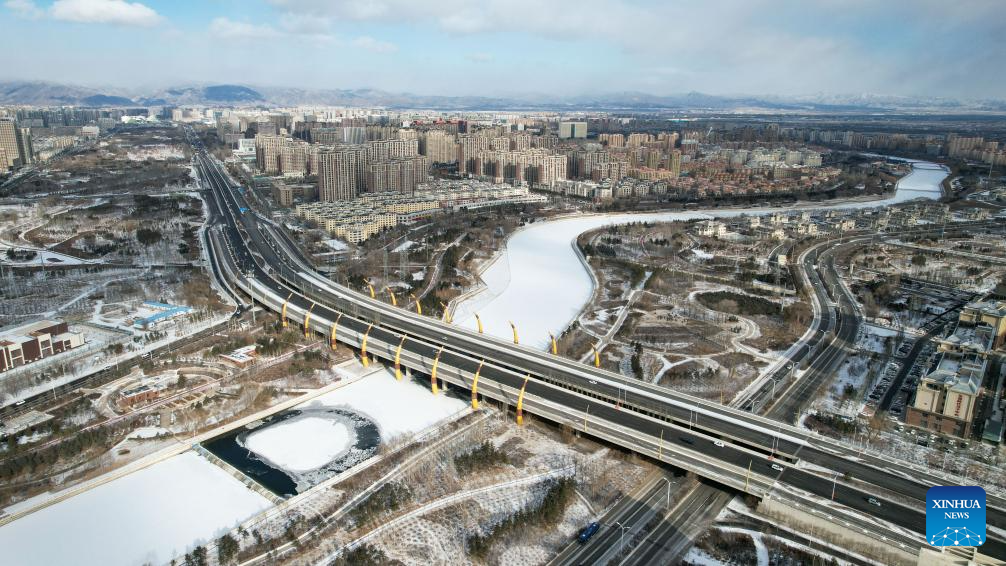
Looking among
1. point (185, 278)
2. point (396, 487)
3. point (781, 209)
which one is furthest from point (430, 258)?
point (781, 209)

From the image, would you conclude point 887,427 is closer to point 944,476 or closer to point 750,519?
point 944,476

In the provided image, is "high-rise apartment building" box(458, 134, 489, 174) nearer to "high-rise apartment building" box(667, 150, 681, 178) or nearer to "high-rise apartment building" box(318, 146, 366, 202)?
"high-rise apartment building" box(318, 146, 366, 202)

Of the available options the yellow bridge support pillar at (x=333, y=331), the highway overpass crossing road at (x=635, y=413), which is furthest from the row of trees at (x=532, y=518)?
the yellow bridge support pillar at (x=333, y=331)

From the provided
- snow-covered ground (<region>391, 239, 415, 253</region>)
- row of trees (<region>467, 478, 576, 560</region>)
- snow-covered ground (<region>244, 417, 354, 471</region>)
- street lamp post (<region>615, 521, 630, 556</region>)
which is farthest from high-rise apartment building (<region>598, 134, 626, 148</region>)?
street lamp post (<region>615, 521, 630, 556</region>)

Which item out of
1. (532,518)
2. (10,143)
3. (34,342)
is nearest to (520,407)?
(532,518)

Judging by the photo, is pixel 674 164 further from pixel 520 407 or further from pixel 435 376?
pixel 520 407

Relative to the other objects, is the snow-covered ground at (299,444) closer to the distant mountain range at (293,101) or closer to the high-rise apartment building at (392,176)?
the high-rise apartment building at (392,176)
